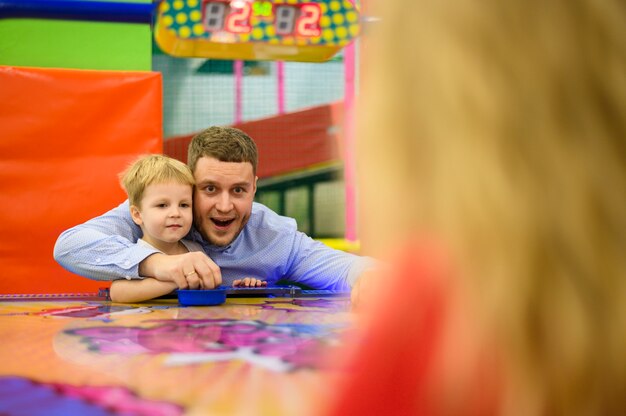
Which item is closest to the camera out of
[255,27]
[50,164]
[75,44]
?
[255,27]

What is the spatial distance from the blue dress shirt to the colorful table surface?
307 millimetres

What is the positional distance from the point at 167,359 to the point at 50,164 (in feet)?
6.00

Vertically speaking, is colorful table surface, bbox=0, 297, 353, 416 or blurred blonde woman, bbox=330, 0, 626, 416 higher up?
blurred blonde woman, bbox=330, 0, 626, 416

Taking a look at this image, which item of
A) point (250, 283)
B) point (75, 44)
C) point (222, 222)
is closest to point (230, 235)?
point (222, 222)

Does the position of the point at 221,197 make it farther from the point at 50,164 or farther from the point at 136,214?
the point at 50,164

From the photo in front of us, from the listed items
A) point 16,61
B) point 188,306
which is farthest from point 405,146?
point 16,61

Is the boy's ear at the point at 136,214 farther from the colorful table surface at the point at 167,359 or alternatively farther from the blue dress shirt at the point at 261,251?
the colorful table surface at the point at 167,359

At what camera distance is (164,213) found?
4.31 ft

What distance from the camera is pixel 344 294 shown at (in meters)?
1.26

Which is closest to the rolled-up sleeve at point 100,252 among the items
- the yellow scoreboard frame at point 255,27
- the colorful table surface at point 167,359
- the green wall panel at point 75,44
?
the colorful table surface at point 167,359

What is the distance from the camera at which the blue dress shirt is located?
1.29m

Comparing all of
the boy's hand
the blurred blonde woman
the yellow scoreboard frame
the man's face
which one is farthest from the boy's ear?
the blurred blonde woman

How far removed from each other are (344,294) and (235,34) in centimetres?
107

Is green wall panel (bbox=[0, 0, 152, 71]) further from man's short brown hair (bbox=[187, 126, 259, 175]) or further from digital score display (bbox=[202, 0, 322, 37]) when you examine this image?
man's short brown hair (bbox=[187, 126, 259, 175])
